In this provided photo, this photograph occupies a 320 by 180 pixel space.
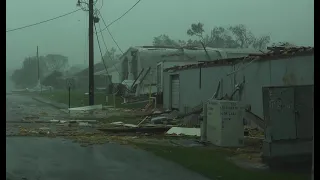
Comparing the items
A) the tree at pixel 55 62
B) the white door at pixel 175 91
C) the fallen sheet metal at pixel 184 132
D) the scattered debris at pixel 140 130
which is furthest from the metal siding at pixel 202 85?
the tree at pixel 55 62

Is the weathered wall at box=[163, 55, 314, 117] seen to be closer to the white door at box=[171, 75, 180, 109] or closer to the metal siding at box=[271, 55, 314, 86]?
the metal siding at box=[271, 55, 314, 86]

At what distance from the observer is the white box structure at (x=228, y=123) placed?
12805mm

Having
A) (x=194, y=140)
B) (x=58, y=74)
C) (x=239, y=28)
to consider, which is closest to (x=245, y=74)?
(x=194, y=140)

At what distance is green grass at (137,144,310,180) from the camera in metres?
8.85

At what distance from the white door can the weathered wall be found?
2.29 meters

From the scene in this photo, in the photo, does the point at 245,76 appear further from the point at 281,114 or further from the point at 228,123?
the point at 281,114

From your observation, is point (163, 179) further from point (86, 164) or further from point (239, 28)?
point (239, 28)

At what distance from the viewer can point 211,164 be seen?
1018 centimetres

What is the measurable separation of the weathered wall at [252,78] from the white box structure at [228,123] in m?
2.17

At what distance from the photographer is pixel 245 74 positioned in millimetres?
18812

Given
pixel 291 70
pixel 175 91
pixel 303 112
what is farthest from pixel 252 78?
pixel 175 91

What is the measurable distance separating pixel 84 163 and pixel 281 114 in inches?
178

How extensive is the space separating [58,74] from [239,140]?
9692 centimetres

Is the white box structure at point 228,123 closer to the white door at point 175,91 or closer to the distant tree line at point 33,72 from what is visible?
the white door at point 175,91
